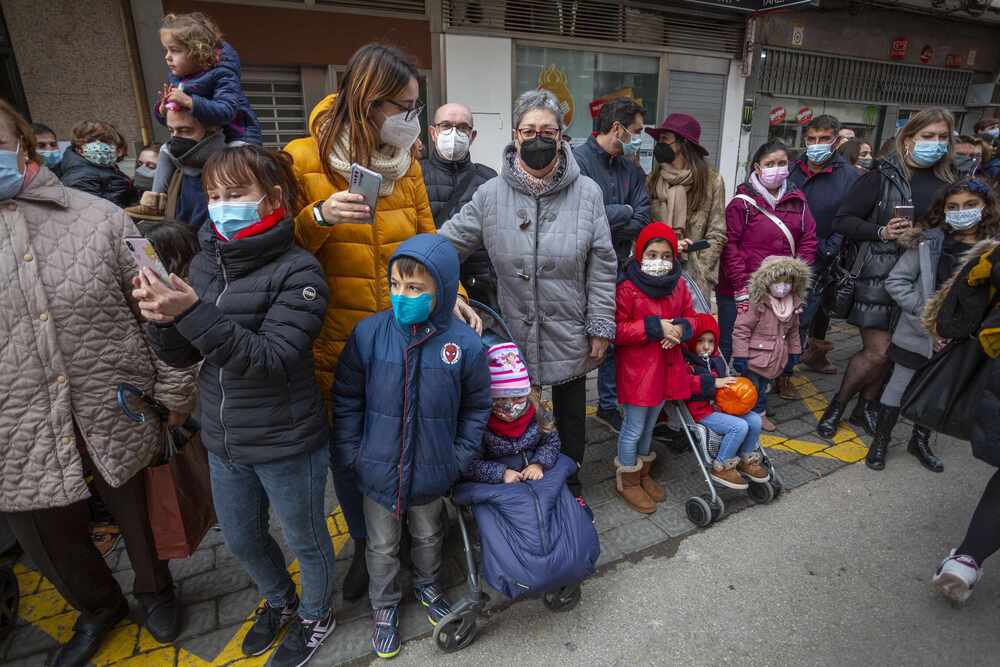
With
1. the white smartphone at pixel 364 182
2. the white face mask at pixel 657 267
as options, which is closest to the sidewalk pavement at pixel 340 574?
the white face mask at pixel 657 267

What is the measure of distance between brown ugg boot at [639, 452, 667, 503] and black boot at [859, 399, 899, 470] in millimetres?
1570

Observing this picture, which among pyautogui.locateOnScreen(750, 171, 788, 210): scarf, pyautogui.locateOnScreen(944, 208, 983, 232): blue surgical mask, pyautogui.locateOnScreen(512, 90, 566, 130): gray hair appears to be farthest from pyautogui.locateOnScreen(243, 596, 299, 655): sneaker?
pyautogui.locateOnScreen(944, 208, 983, 232): blue surgical mask

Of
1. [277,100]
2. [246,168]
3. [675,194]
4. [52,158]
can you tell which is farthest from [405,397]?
[277,100]

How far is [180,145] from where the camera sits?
2.79 m

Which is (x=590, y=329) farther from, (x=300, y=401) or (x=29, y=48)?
(x=29, y=48)

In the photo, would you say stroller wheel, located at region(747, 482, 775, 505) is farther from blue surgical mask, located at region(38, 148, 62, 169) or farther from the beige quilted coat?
blue surgical mask, located at region(38, 148, 62, 169)

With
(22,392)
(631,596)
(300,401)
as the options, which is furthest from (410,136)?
(631,596)

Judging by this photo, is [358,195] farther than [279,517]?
No

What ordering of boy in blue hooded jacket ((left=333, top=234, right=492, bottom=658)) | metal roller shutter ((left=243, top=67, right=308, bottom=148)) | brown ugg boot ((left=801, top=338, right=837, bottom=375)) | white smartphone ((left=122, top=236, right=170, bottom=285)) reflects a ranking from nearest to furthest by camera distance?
1. white smartphone ((left=122, top=236, right=170, bottom=285))
2. boy in blue hooded jacket ((left=333, top=234, right=492, bottom=658))
3. brown ugg boot ((left=801, top=338, right=837, bottom=375))
4. metal roller shutter ((left=243, top=67, right=308, bottom=148))

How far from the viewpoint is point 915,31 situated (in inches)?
493

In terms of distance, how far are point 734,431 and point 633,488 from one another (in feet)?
2.30

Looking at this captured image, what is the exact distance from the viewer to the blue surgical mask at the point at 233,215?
1.95m

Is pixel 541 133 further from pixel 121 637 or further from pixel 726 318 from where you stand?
pixel 121 637

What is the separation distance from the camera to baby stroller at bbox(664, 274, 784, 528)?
10.5ft
